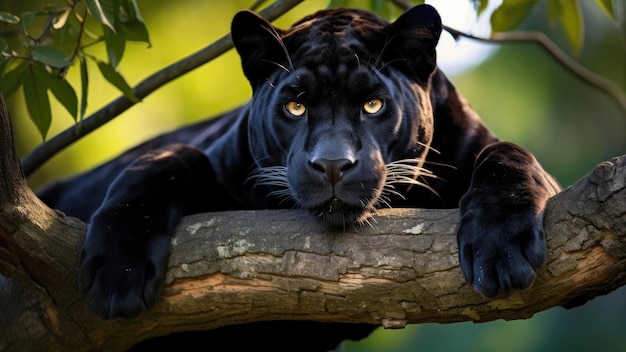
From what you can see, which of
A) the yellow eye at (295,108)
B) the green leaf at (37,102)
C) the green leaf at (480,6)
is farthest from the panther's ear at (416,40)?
the green leaf at (37,102)

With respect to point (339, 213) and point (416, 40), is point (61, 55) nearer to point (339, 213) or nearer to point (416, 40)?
point (339, 213)

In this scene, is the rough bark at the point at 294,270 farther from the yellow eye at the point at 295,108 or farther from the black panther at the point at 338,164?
the yellow eye at the point at 295,108

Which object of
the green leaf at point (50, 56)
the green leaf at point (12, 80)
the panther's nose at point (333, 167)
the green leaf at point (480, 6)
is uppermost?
the green leaf at point (50, 56)

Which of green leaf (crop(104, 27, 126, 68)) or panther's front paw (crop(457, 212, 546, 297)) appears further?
green leaf (crop(104, 27, 126, 68))

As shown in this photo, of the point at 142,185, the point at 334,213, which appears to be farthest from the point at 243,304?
the point at 142,185

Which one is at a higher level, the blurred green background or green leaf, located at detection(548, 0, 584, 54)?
green leaf, located at detection(548, 0, 584, 54)

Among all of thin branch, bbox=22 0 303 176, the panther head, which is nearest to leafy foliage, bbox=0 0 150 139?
thin branch, bbox=22 0 303 176

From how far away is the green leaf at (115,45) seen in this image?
12.5ft

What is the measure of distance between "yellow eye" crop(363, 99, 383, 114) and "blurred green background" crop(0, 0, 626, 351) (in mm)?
1370

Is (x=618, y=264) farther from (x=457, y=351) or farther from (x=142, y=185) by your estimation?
(x=457, y=351)

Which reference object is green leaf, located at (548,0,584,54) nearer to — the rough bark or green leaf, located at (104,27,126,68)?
the rough bark

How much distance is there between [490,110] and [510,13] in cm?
1108

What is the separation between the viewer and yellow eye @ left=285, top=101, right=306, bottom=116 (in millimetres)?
3887

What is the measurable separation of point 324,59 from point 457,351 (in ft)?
32.2
